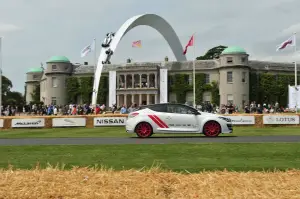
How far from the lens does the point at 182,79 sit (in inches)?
3494

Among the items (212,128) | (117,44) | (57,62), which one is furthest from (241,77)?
(212,128)

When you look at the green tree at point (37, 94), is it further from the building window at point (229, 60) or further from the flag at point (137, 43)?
the building window at point (229, 60)

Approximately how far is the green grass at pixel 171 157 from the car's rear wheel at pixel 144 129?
510 cm

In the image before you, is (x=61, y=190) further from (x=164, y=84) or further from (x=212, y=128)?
(x=164, y=84)

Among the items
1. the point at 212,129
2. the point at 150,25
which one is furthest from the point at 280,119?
the point at 150,25

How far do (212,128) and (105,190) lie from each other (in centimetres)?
1451

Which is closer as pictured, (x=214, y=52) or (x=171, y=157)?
(x=171, y=157)

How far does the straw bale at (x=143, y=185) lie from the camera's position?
169 inches

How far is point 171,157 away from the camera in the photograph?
10.8 m

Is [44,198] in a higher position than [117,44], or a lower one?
lower

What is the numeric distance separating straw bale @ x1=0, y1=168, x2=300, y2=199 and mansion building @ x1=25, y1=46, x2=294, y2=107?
8158 centimetres

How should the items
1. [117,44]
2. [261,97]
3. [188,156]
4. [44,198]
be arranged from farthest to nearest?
[261,97] < [117,44] < [188,156] < [44,198]

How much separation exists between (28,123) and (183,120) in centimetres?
1581

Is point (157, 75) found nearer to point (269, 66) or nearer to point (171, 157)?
point (269, 66)
